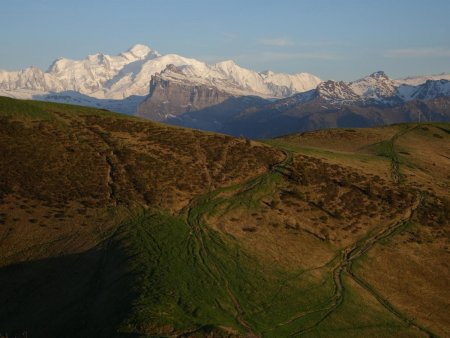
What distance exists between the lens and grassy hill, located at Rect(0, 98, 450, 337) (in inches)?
1890

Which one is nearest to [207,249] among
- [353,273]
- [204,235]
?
[204,235]

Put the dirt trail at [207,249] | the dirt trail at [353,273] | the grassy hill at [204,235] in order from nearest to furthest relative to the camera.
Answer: the dirt trail at [207,249] → the grassy hill at [204,235] → the dirt trail at [353,273]

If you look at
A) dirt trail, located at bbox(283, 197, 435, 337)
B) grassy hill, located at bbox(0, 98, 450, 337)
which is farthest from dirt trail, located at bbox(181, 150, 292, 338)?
dirt trail, located at bbox(283, 197, 435, 337)

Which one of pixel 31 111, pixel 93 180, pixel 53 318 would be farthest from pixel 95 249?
pixel 31 111

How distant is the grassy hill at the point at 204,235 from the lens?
4800 cm

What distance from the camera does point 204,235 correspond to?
6256cm

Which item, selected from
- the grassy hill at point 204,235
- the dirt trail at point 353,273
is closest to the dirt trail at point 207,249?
the grassy hill at point 204,235

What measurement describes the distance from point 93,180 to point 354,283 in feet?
123

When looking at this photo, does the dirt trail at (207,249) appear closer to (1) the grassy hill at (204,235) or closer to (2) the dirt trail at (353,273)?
(1) the grassy hill at (204,235)

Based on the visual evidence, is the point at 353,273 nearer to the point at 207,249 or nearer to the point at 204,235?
the point at 207,249

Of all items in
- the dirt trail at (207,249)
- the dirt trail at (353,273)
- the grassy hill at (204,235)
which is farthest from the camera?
the dirt trail at (353,273)

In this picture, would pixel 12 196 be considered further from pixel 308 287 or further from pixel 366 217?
pixel 366 217

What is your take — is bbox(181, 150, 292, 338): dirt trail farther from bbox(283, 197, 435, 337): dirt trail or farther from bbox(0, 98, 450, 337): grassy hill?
bbox(283, 197, 435, 337): dirt trail

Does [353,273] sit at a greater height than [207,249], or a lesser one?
lesser
